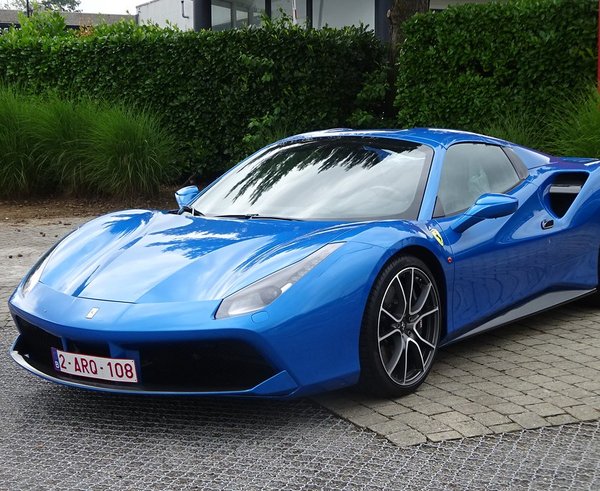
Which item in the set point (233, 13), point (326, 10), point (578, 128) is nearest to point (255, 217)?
point (578, 128)

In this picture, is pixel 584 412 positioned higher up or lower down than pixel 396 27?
lower down

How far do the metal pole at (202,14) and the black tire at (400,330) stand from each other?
16630mm

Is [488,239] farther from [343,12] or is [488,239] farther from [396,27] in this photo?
[343,12]

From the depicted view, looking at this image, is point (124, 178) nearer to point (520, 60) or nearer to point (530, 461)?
point (520, 60)

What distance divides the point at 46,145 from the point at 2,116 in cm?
70

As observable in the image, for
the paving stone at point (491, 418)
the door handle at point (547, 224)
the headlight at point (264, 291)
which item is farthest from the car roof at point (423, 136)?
the paving stone at point (491, 418)

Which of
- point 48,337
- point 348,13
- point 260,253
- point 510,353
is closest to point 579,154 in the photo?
point 510,353

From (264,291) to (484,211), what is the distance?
1429mm

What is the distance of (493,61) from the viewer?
425 inches

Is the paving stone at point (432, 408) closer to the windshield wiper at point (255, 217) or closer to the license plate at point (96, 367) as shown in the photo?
the windshield wiper at point (255, 217)

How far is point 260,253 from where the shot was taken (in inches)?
155

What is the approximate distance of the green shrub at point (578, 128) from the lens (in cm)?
954

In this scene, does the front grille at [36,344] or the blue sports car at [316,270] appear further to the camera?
the front grille at [36,344]

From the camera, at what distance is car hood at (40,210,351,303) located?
3.78m
